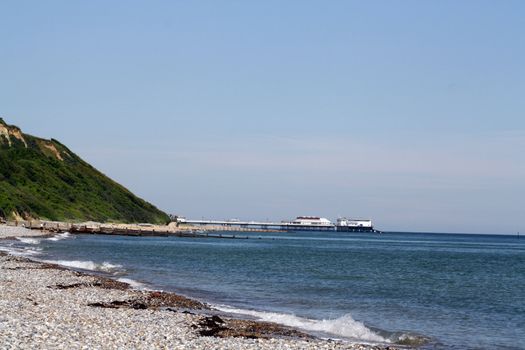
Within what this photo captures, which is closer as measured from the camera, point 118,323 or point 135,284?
point 118,323

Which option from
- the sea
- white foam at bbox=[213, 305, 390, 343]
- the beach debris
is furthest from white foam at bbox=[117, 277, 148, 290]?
the beach debris

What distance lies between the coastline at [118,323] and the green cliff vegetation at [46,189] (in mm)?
99262

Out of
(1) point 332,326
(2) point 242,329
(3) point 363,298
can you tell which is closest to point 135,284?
(3) point 363,298

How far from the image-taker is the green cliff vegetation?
137500 millimetres

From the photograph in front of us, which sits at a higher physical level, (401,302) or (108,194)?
(108,194)

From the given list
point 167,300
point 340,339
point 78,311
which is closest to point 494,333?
point 340,339

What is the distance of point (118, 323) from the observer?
20656mm

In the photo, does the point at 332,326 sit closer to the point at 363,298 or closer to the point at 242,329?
the point at 242,329

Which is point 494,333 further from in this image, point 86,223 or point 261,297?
point 86,223

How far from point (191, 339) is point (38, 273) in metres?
21.4

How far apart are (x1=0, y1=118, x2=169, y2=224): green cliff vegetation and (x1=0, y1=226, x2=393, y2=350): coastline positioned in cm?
9926

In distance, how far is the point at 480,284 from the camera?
52031 mm

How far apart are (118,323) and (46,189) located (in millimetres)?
143314

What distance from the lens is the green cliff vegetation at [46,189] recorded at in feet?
451
